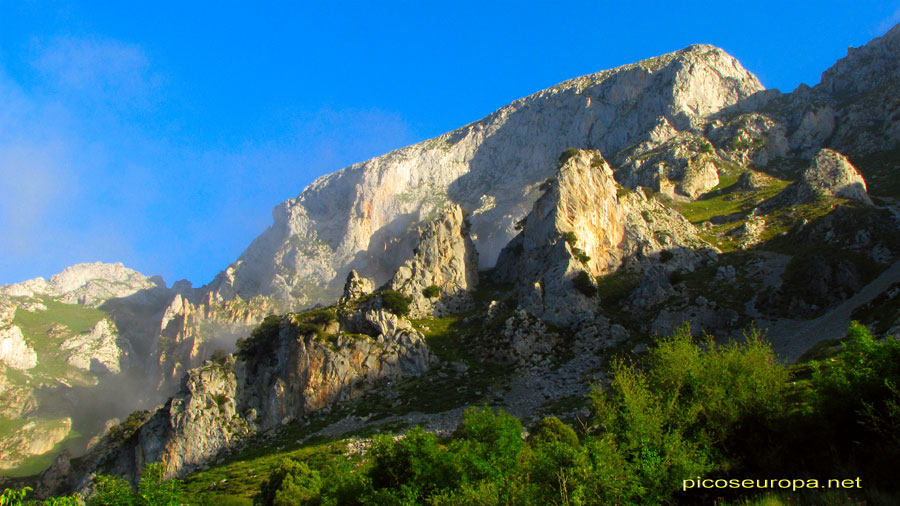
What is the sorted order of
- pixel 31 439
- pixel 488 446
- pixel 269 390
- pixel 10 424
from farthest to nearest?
1. pixel 10 424
2. pixel 31 439
3. pixel 269 390
4. pixel 488 446

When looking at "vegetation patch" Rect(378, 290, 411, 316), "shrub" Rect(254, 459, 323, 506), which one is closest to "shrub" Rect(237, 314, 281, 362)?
"vegetation patch" Rect(378, 290, 411, 316)

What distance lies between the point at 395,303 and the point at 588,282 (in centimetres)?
2842

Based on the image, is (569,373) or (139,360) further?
(139,360)

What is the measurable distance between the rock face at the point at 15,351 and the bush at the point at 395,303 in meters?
155

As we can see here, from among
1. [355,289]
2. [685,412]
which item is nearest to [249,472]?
[685,412]

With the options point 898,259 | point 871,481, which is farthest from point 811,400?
point 898,259

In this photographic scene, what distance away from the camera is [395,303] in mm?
75312

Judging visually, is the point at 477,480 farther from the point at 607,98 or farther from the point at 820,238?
the point at 607,98

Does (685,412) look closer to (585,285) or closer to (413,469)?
(413,469)

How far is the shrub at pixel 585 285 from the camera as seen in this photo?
224ft

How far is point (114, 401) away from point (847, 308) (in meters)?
189

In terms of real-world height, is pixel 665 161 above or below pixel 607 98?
below

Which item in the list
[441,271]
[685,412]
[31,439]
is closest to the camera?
[685,412]

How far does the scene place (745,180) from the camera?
376 ft
